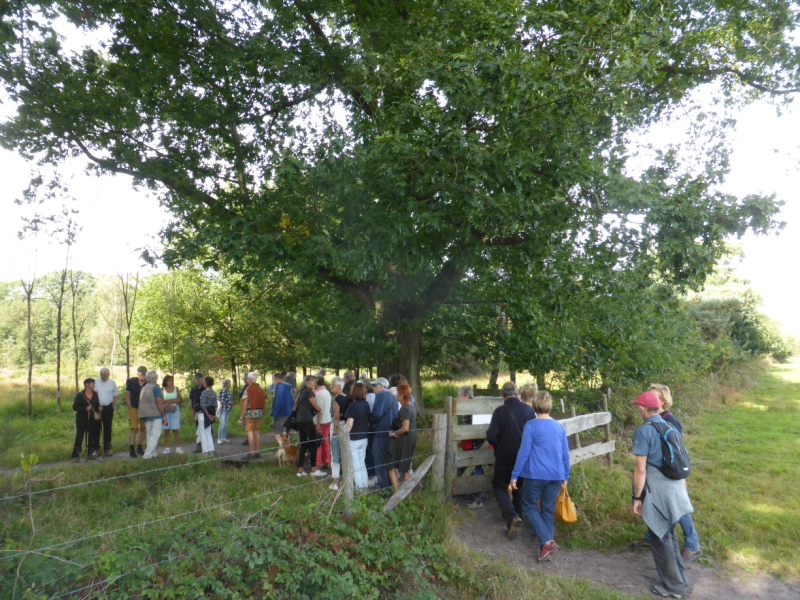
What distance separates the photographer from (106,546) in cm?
451

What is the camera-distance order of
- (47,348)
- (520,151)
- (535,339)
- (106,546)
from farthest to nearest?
(47,348)
(535,339)
(520,151)
(106,546)

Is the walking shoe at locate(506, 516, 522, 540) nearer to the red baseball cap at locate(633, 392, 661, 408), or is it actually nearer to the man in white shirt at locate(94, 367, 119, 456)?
the red baseball cap at locate(633, 392, 661, 408)

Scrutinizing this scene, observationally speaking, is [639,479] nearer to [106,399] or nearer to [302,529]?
[302,529]

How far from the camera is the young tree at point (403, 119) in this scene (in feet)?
29.2

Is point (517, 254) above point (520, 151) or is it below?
below

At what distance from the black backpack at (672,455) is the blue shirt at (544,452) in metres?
1.05

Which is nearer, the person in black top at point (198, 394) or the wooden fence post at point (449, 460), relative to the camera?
the wooden fence post at point (449, 460)

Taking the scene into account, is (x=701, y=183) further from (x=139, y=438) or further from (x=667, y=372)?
(x=139, y=438)

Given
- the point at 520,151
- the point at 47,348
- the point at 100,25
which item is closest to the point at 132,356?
the point at 47,348

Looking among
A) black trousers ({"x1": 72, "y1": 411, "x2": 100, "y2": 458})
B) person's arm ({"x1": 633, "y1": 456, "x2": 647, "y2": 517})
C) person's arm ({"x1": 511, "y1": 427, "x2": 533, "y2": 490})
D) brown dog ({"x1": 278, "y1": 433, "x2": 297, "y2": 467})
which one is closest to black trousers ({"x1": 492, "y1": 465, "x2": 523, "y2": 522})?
person's arm ({"x1": 511, "y1": 427, "x2": 533, "y2": 490})

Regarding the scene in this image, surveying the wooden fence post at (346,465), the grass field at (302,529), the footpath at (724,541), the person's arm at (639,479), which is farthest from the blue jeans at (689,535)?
the wooden fence post at (346,465)

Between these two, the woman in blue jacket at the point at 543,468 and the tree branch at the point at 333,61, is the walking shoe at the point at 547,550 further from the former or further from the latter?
the tree branch at the point at 333,61

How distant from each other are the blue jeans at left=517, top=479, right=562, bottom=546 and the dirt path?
33 cm

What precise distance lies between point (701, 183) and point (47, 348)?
195 ft
